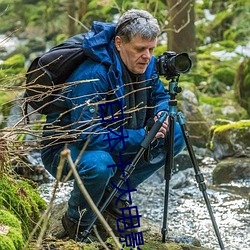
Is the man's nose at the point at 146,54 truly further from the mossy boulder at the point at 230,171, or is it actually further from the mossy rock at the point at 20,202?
the mossy boulder at the point at 230,171

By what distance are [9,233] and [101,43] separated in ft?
4.18

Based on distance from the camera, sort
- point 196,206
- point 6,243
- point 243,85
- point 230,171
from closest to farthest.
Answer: point 6,243, point 196,206, point 230,171, point 243,85

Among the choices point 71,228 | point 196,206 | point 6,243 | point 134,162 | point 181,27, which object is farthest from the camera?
point 181,27

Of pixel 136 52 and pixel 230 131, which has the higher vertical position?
pixel 136 52

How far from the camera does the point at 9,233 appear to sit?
2.46m

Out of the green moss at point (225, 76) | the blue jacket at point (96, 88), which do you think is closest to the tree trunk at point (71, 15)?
the green moss at point (225, 76)

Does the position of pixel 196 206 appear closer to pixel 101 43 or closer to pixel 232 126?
pixel 232 126

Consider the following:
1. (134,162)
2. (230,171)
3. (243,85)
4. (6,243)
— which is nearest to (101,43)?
(134,162)

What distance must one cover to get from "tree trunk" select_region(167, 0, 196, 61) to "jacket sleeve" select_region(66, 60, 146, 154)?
668cm

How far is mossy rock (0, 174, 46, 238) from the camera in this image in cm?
298

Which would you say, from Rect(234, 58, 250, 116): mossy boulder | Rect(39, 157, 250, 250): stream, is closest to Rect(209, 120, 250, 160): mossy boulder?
Rect(39, 157, 250, 250): stream

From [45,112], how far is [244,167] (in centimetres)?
337

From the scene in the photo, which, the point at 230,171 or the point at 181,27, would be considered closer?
the point at 230,171

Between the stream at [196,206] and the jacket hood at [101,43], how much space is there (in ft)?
4.41
